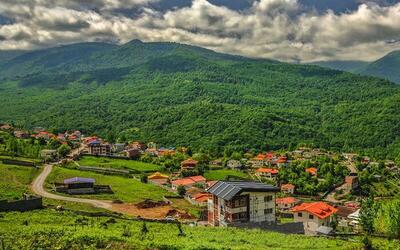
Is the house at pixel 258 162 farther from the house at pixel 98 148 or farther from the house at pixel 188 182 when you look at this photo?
the house at pixel 98 148

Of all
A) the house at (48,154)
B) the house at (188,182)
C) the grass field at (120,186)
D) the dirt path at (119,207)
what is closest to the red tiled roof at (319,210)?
the dirt path at (119,207)

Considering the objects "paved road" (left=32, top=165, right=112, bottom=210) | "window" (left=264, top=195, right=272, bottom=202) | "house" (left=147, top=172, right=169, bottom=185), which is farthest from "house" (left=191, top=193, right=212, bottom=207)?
"window" (left=264, top=195, right=272, bottom=202)

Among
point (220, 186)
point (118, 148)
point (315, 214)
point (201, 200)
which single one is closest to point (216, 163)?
→ point (118, 148)

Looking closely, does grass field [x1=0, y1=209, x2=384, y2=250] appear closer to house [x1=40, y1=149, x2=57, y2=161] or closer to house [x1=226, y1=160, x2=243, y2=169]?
house [x1=40, y1=149, x2=57, y2=161]

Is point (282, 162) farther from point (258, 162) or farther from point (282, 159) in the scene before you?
point (258, 162)

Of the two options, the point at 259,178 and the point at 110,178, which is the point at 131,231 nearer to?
the point at 110,178
